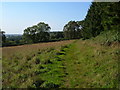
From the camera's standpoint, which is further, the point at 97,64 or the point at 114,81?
the point at 97,64

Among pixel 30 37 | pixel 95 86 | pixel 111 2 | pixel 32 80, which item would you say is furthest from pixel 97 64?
pixel 30 37

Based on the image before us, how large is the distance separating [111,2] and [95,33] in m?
18.8

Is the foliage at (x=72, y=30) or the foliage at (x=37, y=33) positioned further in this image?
the foliage at (x=72, y=30)

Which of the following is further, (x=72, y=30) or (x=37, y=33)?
(x=72, y=30)

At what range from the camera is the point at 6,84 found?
895 centimetres

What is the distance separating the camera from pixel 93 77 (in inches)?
366

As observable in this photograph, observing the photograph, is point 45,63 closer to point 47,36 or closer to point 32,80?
point 32,80

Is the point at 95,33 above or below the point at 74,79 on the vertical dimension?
above

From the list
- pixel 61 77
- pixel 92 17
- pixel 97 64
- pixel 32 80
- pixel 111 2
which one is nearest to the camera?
pixel 32 80

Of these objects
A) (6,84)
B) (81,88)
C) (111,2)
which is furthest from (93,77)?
(111,2)

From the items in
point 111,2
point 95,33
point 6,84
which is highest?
point 111,2

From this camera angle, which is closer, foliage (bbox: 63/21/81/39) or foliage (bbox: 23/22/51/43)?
foliage (bbox: 23/22/51/43)

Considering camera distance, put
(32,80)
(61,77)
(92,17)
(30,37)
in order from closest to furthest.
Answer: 1. (32,80)
2. (61,77)
3. (92,17)
4. (30,37)

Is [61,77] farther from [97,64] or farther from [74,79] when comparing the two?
[97,64]
